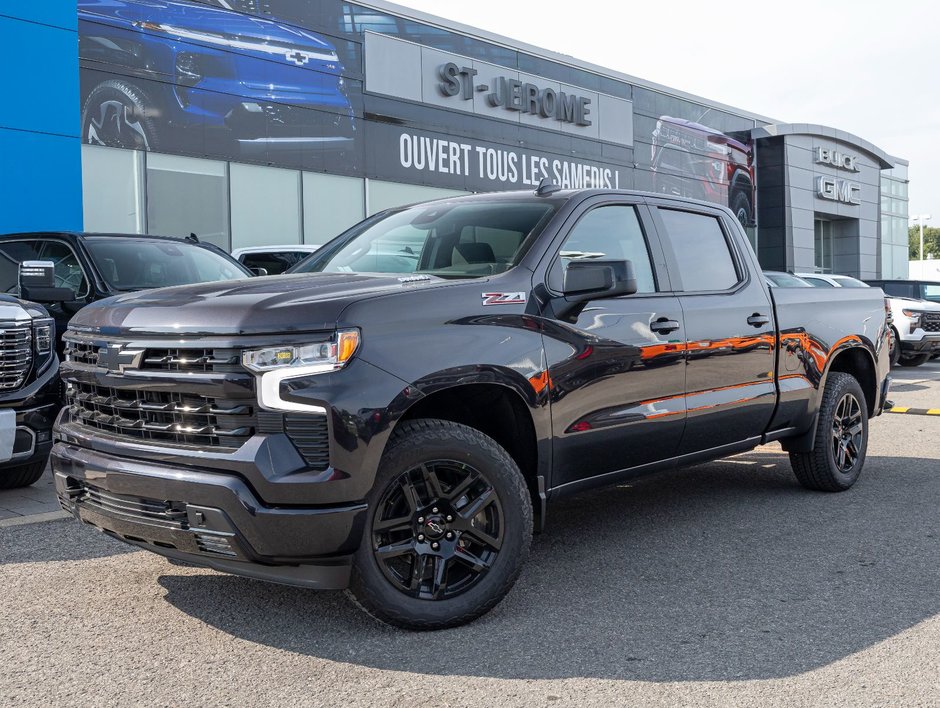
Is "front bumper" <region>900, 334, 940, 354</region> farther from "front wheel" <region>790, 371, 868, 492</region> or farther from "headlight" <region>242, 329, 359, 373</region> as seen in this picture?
"headlight" <region>242, 329, 359, 373</region>

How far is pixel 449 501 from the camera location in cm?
375

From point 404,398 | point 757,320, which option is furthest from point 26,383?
point 757,320

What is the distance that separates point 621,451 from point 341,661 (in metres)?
1.72

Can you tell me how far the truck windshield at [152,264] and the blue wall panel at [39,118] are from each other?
341 inches

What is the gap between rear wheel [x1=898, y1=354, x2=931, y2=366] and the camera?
53.2 ft

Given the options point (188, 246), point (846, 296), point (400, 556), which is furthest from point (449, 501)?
point (188, 246)

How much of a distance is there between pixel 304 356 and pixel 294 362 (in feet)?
0.14

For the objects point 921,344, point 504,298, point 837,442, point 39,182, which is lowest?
point 837,442

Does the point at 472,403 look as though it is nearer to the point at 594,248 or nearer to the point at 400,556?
the point at 400,556

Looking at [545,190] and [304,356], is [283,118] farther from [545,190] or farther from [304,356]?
[304,356]

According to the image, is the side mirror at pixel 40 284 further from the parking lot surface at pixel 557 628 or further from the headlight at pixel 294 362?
the headlight at pixel 294 362

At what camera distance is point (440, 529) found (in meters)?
3.74

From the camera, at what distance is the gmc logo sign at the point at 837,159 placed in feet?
129

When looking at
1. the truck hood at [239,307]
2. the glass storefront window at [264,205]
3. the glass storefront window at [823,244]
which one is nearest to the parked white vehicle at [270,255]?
the glass storefront window at [264,205]
